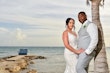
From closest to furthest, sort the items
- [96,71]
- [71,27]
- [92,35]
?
[92,35] < [71,27] < [96,71]

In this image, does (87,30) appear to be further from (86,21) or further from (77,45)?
(77,45)

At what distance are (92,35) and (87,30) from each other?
215 mm

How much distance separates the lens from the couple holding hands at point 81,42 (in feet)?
29.0

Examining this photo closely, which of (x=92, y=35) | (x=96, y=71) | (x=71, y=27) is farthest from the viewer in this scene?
(x=96, y=71)

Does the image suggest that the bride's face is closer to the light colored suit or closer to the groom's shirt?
the light colored suit

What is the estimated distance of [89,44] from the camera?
8.86 meters

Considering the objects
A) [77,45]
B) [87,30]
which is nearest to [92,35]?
[87,30]

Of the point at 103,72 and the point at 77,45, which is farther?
the point at 103,72

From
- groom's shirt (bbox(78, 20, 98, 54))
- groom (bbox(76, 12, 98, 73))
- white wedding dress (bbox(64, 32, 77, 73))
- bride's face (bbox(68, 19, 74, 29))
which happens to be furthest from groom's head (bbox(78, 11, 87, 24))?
white wedding dress (bbox(64, 32, 77, 73))

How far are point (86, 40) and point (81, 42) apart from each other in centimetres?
16

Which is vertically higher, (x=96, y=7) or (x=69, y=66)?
(x=96, y=7)

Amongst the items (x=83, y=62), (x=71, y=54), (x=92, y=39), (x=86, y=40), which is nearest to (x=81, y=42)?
(x=86, y=40)

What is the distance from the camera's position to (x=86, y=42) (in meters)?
8.94

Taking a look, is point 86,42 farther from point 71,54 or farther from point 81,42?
point 71,54
